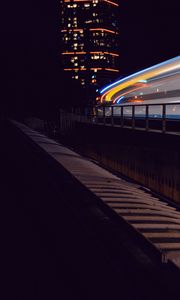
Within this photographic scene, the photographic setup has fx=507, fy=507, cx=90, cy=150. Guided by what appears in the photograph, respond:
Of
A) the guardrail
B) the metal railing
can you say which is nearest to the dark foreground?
the metal railing

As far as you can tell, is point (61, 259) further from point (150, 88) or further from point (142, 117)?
point (150, 88)

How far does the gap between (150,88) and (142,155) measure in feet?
29.7

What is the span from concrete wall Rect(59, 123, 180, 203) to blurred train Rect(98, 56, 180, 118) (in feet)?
4.70

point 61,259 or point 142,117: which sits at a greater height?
point 142,117

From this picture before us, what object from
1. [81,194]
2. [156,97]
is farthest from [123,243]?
[156,97]

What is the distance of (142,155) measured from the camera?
1714 cm

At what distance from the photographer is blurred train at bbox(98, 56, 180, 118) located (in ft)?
74.9

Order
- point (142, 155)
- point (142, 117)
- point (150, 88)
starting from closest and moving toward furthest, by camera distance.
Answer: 1. point (142, 155)
2. point (142, 117)
3. point (150, 88)

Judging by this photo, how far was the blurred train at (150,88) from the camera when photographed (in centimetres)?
2283

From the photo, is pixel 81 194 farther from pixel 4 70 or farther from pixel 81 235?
pixel 4 70

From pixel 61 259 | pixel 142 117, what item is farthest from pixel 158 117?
pixel 61 259

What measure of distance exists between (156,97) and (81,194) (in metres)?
17.3

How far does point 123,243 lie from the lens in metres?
5.68

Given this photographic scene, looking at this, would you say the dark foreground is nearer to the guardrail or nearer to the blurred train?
the guardrail
